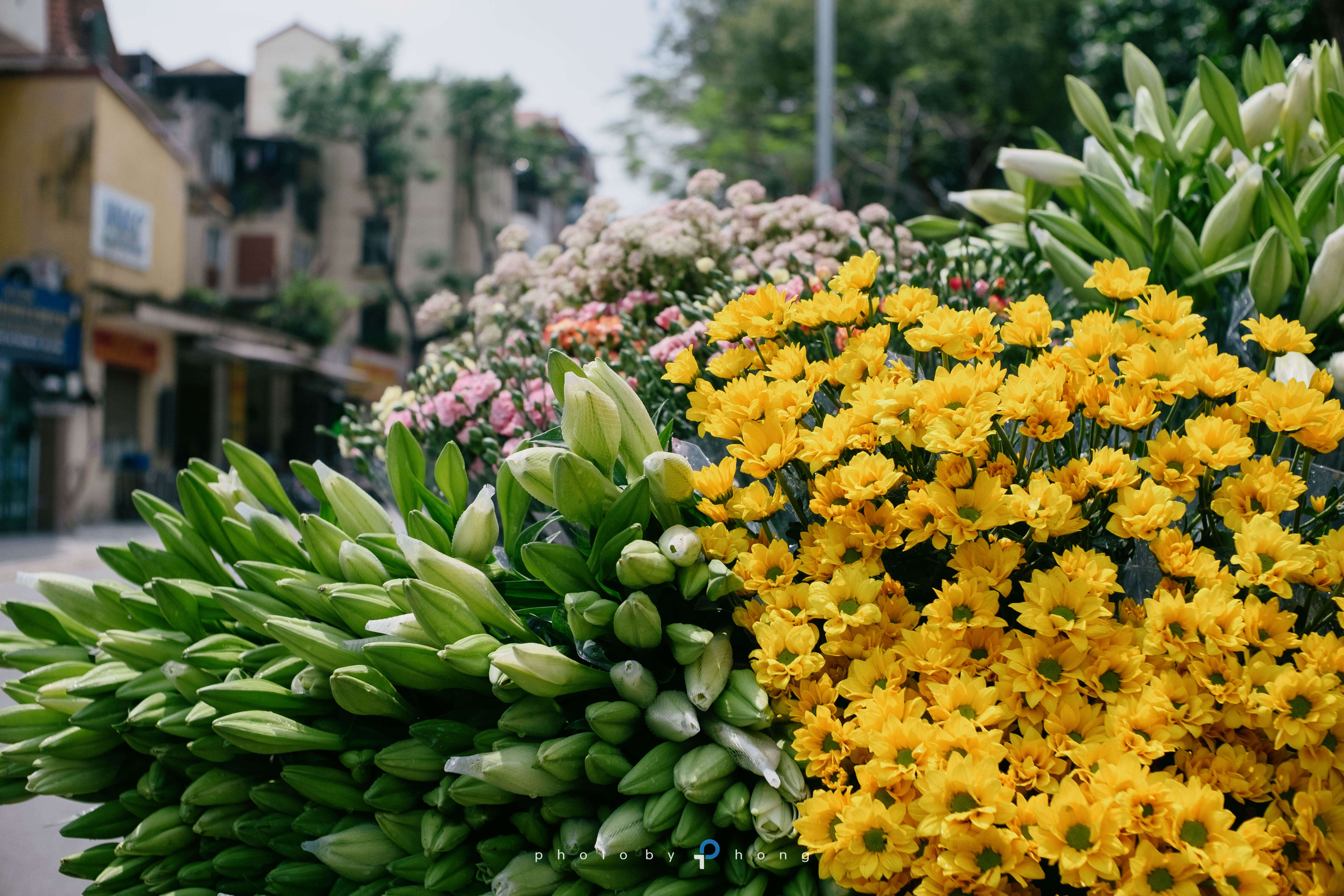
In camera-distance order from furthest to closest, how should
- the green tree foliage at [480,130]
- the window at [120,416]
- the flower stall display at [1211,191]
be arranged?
the green tree foliage at [480,130]
the window at [120,416]
the flower stall display at [1211,191]

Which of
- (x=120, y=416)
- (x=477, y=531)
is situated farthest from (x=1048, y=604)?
(x=120, y=416)

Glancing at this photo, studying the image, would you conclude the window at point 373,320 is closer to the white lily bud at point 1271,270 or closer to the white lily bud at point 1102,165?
the white lily bud at point 1102,165

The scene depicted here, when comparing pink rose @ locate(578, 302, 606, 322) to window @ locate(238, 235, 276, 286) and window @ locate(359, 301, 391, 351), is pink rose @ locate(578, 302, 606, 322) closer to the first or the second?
window @ locate(238, 235, 276, 286)

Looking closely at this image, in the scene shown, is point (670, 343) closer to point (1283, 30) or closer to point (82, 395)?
point (1283, 30)

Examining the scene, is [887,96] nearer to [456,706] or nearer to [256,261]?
[456,706]

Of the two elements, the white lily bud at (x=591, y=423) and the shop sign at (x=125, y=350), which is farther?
the shop sign at (x=125, y=350)

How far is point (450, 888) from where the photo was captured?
1.16 metres

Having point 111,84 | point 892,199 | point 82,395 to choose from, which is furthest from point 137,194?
point 892,199

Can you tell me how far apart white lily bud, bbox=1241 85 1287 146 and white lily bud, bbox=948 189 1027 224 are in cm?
41

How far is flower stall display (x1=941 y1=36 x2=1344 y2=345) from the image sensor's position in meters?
1.48

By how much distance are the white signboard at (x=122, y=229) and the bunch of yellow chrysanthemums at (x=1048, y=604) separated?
17.5m

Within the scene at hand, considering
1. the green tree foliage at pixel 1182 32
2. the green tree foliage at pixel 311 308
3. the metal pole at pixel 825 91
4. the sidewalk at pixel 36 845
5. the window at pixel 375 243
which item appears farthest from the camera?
the window at pixel 375 243

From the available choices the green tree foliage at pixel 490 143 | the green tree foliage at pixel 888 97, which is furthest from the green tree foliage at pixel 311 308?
the green tree foliage at pixel 888 97

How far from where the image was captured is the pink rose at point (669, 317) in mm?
1956
